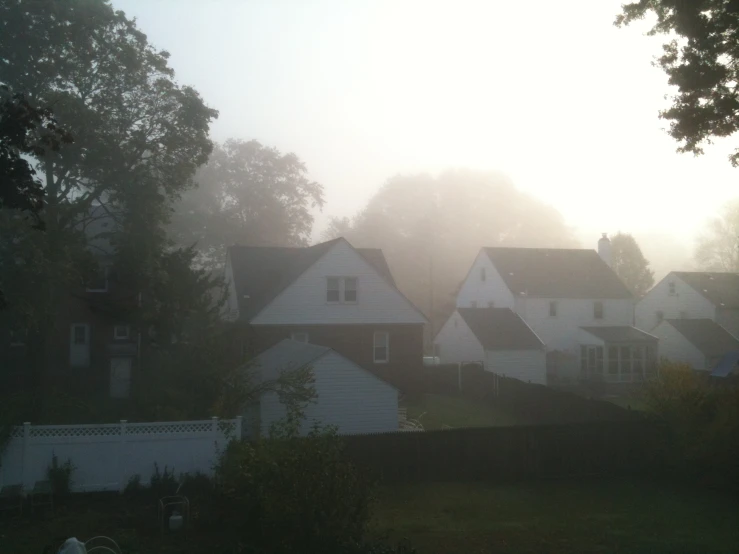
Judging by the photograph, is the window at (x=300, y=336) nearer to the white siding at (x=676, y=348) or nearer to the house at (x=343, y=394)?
the house at (x=343, y=394)

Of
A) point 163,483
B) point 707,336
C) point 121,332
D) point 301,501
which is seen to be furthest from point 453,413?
point 707,336

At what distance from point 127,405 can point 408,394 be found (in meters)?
14.9

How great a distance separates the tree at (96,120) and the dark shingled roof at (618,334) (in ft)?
97.1

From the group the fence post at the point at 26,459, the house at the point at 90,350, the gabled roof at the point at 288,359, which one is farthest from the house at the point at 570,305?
the fence post at the point at 26,459

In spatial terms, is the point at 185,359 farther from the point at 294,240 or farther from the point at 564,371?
the point at 294,240

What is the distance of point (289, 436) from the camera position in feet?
42.0

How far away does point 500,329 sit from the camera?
4547 centimetres

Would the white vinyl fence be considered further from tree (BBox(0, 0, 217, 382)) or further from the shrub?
tree (BBox(0, 0, 217, 382))

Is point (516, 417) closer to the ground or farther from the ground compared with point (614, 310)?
closer to the ground

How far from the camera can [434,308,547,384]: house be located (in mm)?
43656

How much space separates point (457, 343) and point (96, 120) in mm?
27984

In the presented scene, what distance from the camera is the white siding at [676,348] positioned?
50.5 m

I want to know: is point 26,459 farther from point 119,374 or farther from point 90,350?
point 119,374

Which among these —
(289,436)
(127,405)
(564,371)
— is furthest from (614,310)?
(289,436)
